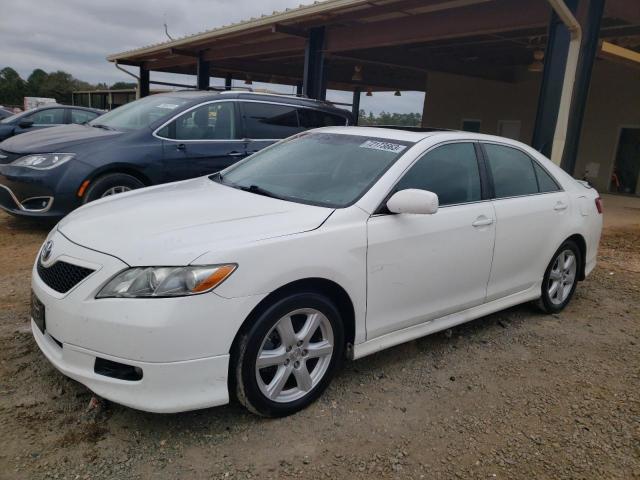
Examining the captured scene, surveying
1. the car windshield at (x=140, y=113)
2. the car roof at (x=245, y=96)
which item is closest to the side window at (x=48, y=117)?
the car windshield at (x=140, y=113)

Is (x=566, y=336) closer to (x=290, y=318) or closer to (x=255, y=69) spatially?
(x=290, y=318)

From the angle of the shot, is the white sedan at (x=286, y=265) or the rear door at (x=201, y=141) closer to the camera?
the white sedan at (x=286, y=265)

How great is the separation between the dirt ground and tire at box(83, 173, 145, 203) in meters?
2.10

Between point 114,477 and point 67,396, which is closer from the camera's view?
point 114,477

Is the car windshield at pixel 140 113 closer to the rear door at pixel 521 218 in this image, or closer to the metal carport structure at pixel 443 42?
the metal carport structure at pixel 443 42

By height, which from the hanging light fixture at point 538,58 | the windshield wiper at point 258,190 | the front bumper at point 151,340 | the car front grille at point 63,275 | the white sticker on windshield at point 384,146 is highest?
the hanging light fixture at point 538,58

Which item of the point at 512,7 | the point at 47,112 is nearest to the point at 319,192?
the point at 512,7

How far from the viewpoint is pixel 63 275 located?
2684 mm

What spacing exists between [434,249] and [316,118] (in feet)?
15.5

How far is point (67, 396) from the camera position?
2900mm

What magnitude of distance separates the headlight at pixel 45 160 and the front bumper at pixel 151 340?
12.5 ft

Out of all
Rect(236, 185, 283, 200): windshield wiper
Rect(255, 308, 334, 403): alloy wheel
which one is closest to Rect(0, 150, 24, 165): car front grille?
Rect(236, 185, 283, 200): windshield wiper

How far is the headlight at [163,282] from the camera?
2436mm

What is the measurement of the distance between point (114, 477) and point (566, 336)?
11.4 feet
